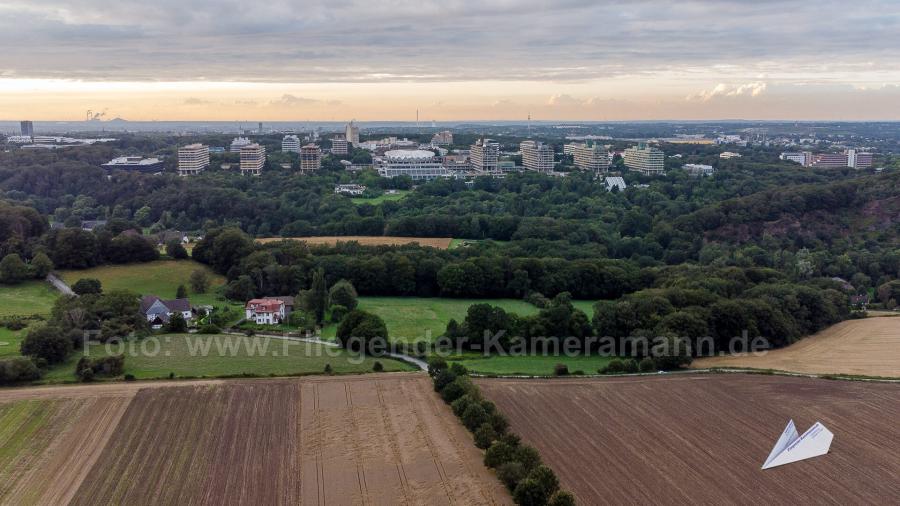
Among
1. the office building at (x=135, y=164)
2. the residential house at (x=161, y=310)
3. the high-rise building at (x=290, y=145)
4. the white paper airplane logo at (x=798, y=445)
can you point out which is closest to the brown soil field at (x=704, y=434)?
the white paper airplane logo at (x=798, y=445)

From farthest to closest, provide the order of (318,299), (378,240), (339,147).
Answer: (339,147)
(378,240)
(318,299)

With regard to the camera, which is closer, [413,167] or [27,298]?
[27,298]

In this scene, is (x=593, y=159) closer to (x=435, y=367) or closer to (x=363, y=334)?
(x=363, y=334)

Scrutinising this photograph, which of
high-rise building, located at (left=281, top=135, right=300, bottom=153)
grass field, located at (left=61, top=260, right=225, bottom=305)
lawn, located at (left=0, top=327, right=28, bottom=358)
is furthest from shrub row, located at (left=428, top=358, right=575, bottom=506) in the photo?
high-rise building, located at (left=281, top=135, right=300, bottom=153)

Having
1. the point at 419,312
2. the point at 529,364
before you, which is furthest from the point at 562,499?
the point at 419,312

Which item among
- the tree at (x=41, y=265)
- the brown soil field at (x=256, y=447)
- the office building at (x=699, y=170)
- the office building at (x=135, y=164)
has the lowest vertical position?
the brown soil field at (x=256, y=447)

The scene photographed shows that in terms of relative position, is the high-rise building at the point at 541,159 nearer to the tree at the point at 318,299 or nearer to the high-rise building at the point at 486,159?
the high-rise building at the point at 486,159
